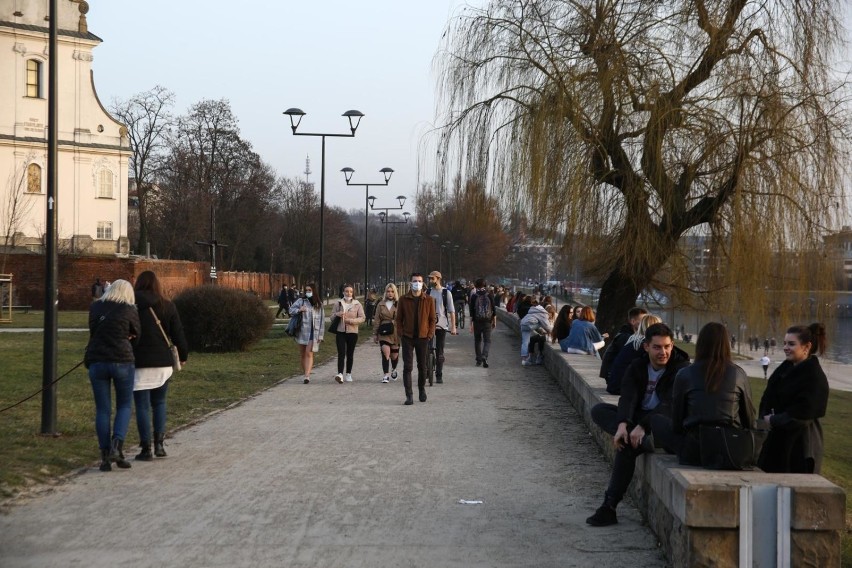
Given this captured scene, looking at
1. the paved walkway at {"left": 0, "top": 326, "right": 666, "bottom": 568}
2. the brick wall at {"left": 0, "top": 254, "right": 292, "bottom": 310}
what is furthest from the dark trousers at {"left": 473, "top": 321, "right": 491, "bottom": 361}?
the brick wall at {"left": 0, "top": 254, "right": 292, "bottom": 310}

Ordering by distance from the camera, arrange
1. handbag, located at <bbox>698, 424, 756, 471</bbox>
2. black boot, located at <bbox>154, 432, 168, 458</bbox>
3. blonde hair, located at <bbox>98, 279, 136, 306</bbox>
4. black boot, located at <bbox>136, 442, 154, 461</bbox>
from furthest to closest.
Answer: black boot, located at <bbox>154, 432, 168, 458</bbox>, black boot, located at <bbox>136, 442, 154, 461</bbox>, blonde hair, located at <bbox>98, 279, 136, 306</bbox>, handbag, located at <bbox>698, 424, 756, 471</bbox>

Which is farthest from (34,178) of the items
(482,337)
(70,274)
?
(482,337)

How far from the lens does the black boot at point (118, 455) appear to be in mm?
9750

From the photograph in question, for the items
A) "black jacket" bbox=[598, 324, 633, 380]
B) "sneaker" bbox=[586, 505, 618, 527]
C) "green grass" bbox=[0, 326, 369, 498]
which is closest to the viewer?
"sneaker" bbox=[586, 505, 618, 527]

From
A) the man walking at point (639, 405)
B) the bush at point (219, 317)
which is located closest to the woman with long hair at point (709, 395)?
the man walking at point (639, 405)

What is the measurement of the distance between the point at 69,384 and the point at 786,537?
1414 centimetres

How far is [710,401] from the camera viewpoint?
270 inches

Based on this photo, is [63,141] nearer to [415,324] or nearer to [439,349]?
[439,349]

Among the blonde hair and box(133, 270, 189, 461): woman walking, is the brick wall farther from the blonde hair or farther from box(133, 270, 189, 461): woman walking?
the blonde hair

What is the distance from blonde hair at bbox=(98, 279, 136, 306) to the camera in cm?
986

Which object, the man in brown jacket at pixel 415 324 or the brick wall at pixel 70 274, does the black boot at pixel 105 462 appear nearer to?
the man in brown jacket at pixel 415 324

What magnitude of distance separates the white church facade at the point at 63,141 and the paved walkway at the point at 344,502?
46.9 meters

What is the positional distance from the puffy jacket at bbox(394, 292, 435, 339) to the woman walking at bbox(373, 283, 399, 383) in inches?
93.2

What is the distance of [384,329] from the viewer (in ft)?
61.4
